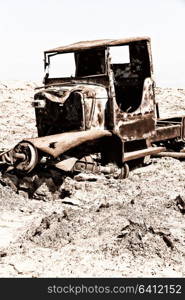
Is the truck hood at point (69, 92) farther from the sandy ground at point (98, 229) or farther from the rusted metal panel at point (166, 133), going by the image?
the rusted metal panel at point (166, 133)

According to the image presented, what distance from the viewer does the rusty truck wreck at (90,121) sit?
22.7ft

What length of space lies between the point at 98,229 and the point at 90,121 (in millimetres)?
2484

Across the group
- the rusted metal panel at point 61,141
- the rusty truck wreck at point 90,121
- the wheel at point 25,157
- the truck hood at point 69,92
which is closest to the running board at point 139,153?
the rusty truck wreck at point 90,121

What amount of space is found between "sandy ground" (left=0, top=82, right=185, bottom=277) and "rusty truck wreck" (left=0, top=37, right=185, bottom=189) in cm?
38

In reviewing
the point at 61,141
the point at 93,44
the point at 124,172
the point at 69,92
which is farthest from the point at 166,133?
the point at 61,141

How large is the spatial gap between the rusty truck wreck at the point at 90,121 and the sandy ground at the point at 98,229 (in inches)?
14.8

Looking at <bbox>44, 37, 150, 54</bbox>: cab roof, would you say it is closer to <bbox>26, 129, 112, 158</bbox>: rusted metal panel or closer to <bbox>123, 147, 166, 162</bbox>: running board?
<bbox>26, 129, 112, 158</bbox>: rusted metal panel

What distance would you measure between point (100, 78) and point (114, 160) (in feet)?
4.64

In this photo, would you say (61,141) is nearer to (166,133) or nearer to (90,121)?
(90,121)

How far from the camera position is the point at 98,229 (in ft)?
18.5

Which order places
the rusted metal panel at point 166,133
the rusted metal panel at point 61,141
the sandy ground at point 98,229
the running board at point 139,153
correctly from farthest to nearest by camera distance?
the rusted metal panel at point 166,133 < the running board at point 139,153 < the rusted metal panel at point 61,141 < the sandy ground at point 98,229

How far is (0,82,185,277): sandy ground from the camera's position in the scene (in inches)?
190

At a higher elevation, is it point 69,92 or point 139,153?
point 69,92

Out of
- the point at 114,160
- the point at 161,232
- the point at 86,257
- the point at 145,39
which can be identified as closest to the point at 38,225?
the point at 86,257
